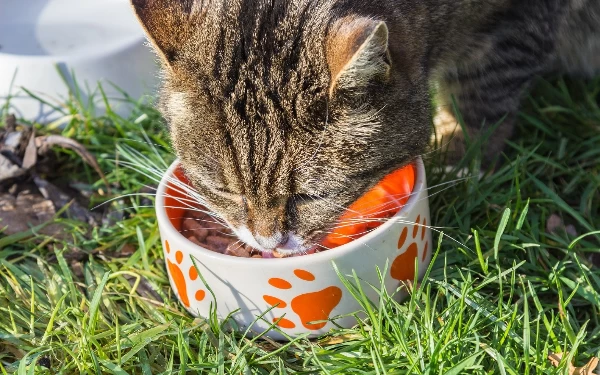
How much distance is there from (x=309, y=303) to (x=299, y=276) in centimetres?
10

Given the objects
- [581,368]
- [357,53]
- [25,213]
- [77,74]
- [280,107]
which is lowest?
[581,368]

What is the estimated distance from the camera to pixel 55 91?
109 inches

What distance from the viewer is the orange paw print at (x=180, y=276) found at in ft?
6.01

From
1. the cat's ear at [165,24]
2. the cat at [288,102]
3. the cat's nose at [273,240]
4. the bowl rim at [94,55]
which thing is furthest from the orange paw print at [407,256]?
the bowl rim at [94,55]

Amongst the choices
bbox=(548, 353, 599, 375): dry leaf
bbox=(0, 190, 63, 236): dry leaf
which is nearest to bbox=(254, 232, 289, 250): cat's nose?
bbox=(548, 353, 599, 375): dry leaf

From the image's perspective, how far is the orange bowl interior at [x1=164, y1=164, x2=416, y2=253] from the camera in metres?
1.85

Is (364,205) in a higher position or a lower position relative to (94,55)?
lower

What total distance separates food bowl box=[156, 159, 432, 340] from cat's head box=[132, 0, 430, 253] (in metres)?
0.11

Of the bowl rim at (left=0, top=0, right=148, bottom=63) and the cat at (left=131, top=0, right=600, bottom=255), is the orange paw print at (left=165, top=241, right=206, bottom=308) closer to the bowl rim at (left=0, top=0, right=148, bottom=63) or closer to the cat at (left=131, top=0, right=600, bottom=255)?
the cat at (left=131, top=0, right=600, bottom=255)

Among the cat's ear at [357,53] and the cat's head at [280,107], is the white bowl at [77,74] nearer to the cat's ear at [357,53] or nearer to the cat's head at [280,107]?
the cat's head at [280,107]

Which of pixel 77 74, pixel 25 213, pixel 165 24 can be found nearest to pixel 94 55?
pixel 77 74

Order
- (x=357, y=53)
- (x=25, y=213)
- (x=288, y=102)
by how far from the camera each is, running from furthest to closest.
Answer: (x=25, y=213) → (x=288, y=102) → (x=357, y=53)

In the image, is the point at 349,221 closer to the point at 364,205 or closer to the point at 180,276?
the point at 364,205

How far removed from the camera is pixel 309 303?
177 centimetres
